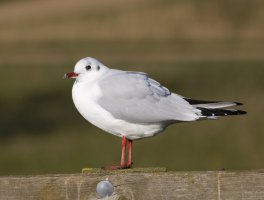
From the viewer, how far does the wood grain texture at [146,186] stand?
2.94 m

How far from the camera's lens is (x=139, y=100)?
4.09 meters

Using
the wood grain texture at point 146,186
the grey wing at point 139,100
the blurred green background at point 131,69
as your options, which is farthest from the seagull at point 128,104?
the blurred green background at point 131,69

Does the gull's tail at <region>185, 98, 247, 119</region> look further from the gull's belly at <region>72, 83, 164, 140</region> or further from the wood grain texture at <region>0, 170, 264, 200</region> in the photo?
the wood grain texture at <region>0, 170, 264, 200</region>

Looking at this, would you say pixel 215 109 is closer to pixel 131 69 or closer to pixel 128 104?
pixel 128 104

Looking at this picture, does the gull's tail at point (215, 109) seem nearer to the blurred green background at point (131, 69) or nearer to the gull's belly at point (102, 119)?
the gull's belly at point (102, 119)

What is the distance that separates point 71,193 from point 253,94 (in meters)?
12.6

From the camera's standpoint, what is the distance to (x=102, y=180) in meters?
3.01

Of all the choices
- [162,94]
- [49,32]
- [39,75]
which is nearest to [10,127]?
[39,75]

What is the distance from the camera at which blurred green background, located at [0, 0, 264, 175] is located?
11539mm

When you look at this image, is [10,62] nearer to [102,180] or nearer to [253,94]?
[253,94]

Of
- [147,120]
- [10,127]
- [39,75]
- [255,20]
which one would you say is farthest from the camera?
[255,20]

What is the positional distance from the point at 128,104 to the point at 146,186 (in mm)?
1126

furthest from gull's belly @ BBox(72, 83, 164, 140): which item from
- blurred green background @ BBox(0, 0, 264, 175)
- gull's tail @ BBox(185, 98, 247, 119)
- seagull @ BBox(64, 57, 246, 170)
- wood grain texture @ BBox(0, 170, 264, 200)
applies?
blurred green background @ BBox(0, 0, 264, 175)

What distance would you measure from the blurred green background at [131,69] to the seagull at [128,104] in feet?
20.4
